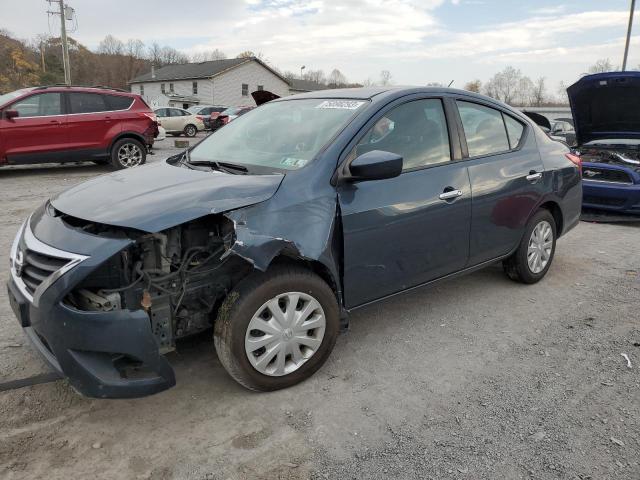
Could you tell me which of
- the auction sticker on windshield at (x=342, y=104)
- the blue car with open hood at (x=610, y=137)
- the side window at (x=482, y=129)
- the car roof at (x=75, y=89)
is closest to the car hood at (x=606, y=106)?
the blue car with open hood at (x=610, y=137)

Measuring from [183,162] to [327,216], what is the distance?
134 centimetres

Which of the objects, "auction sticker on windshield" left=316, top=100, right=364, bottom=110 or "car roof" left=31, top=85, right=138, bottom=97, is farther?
"car roof" left=31, top=85, right=138, bottom=97

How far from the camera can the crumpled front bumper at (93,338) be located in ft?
7.68

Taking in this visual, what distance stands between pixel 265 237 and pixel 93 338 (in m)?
0.95

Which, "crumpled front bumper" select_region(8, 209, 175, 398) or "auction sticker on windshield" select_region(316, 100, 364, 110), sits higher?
"auction sticker on windshield" select_region(316, 100, 364, 110)

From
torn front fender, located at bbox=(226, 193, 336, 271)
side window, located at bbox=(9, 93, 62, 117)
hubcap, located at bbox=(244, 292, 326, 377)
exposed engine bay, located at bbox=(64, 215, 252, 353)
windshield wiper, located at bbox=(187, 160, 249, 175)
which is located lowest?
hubcap, located at bbox=(244, 292, 326, 377)

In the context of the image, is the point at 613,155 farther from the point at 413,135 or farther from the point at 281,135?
the point at 281,135

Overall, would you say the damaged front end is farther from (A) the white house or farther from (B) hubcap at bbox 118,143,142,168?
(A) the white house

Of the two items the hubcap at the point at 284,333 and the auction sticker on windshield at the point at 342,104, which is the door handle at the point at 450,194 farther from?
the hubcap at the point at 284,333

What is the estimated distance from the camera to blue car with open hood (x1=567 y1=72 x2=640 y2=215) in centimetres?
704

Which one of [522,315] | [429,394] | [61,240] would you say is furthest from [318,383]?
[522,315]

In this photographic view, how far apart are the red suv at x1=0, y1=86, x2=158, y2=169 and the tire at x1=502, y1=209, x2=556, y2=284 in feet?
29.6

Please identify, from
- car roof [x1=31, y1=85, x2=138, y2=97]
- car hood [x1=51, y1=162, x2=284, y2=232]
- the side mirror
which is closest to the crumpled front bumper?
car hood [x1=51, y1=162, x2=284, y2=232]

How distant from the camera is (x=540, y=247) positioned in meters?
4.61
